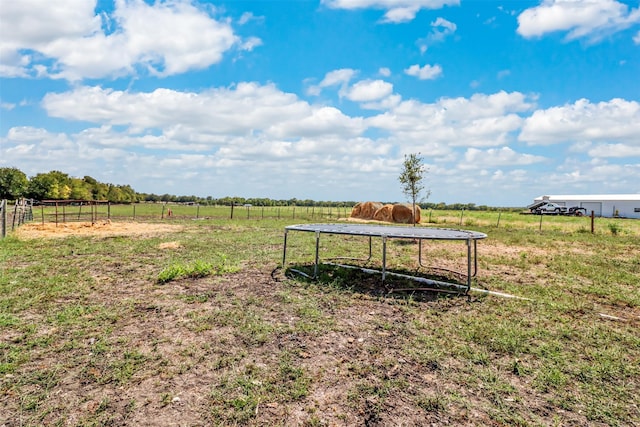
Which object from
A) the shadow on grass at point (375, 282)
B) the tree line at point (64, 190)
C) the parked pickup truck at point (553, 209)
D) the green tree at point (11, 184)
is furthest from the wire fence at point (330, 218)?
the green tree at point (11, 184)

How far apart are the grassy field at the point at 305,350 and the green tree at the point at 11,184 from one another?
3274 inches

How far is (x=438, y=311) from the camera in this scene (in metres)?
5.68

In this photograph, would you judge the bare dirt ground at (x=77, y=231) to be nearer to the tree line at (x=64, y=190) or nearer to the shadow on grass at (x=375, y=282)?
the shadow on grass at (x=375, y=282)

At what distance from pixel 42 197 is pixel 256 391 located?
283 feet

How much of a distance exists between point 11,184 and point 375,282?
91.0 meters

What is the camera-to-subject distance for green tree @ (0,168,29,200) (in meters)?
72.2

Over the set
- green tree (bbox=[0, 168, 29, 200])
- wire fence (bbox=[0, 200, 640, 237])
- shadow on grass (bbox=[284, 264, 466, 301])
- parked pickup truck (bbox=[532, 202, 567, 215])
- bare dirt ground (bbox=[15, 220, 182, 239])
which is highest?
green tree (bbox=[0, 168, 29, 200])

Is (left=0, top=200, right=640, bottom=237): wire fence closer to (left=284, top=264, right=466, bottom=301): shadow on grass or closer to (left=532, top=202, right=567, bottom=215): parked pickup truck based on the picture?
(left=532, top=202, right=567, bottom=215): parked pickup truck

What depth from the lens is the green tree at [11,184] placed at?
237ft

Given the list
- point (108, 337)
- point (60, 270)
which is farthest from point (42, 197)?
point (108, 337)

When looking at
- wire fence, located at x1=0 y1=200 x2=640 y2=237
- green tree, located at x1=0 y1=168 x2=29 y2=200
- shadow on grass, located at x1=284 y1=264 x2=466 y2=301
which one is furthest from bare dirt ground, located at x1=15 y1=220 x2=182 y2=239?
green tree, located at x1=0 y1=168 x2=29 y2=200

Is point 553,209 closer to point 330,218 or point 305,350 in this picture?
point 330,218

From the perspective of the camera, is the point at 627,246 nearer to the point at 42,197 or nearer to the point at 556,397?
the point at 556,397

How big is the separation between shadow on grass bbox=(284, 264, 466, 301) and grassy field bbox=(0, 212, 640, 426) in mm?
78
